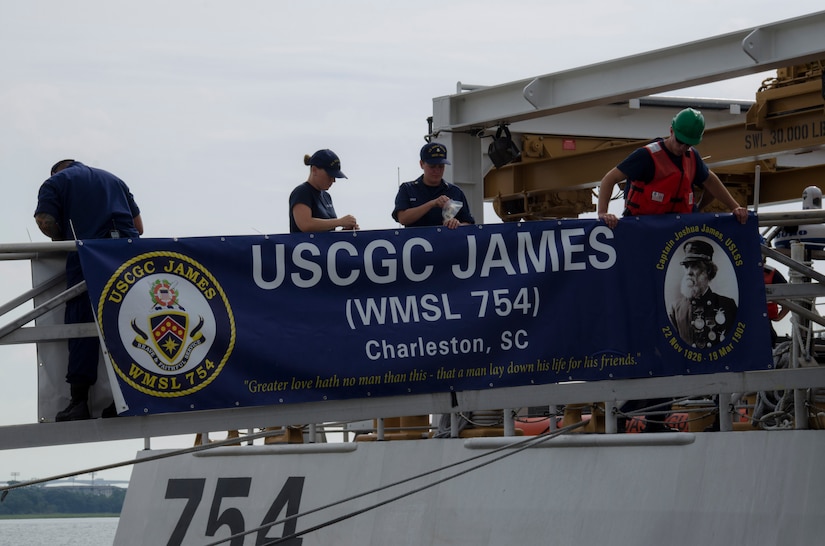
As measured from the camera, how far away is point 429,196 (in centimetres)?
981

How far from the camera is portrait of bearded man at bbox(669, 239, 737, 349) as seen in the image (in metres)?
8.66

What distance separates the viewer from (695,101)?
16219 mm

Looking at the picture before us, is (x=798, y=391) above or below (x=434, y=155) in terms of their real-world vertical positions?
below

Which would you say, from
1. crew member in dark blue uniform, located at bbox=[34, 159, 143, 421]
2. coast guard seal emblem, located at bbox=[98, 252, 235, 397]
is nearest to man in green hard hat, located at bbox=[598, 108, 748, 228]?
coast guard seal emblem, located at bbox=[98, 252, 235, 397]

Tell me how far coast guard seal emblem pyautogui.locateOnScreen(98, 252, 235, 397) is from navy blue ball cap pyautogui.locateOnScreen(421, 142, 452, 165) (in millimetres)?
2325

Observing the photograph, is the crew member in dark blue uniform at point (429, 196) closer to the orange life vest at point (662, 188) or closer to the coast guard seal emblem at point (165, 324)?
the orange life vest at point (662, 188)

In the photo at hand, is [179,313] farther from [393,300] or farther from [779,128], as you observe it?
[779,128]

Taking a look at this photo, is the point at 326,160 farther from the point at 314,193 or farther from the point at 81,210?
the point at 81,210

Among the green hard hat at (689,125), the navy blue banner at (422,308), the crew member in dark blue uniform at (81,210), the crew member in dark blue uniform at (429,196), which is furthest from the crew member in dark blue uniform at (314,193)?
the green hard hat at (689,125)

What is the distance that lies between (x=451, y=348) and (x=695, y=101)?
29.0ft

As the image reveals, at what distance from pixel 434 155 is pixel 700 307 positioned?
222cm

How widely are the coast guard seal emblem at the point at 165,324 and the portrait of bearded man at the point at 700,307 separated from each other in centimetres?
285

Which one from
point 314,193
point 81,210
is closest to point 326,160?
point 314,193

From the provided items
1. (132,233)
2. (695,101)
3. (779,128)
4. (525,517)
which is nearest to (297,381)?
(132,233)
